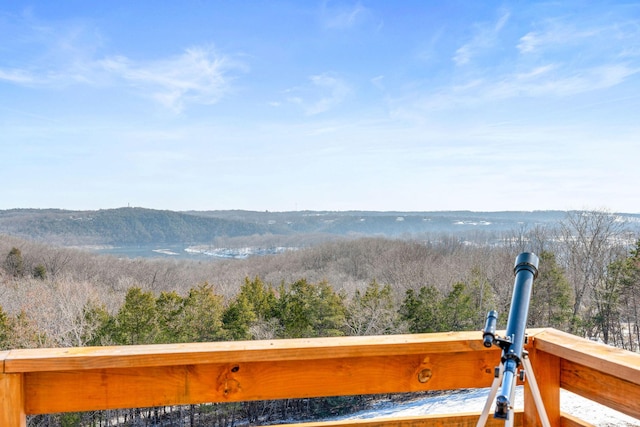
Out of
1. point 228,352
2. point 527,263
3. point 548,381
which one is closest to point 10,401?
point 228,352

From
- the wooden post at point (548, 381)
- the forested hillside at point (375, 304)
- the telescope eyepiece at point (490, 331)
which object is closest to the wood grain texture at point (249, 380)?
the wooden post at point (548, 381)

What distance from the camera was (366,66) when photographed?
73.5 feet

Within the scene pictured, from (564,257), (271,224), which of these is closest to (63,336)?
(564,257)

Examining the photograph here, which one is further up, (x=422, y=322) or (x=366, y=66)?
(x=366, y=66)

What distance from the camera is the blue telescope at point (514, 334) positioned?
104 cm

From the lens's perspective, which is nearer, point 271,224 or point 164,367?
point 164,367

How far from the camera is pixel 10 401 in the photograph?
1.26 meters

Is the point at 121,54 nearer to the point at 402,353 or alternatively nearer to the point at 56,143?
the point at 56,143

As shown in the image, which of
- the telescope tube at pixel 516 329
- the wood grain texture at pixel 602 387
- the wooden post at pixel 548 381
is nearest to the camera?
the telescope tube at pixel 516 329

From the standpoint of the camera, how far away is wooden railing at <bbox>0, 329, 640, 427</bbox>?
51.1 inches

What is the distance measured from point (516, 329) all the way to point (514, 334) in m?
0.02

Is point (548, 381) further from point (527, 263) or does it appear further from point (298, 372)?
point (298, 372)

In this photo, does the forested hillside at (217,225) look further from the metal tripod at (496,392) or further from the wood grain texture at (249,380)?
the metal tripod at (496,392)

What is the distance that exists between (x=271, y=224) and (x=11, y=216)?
5155 cm
